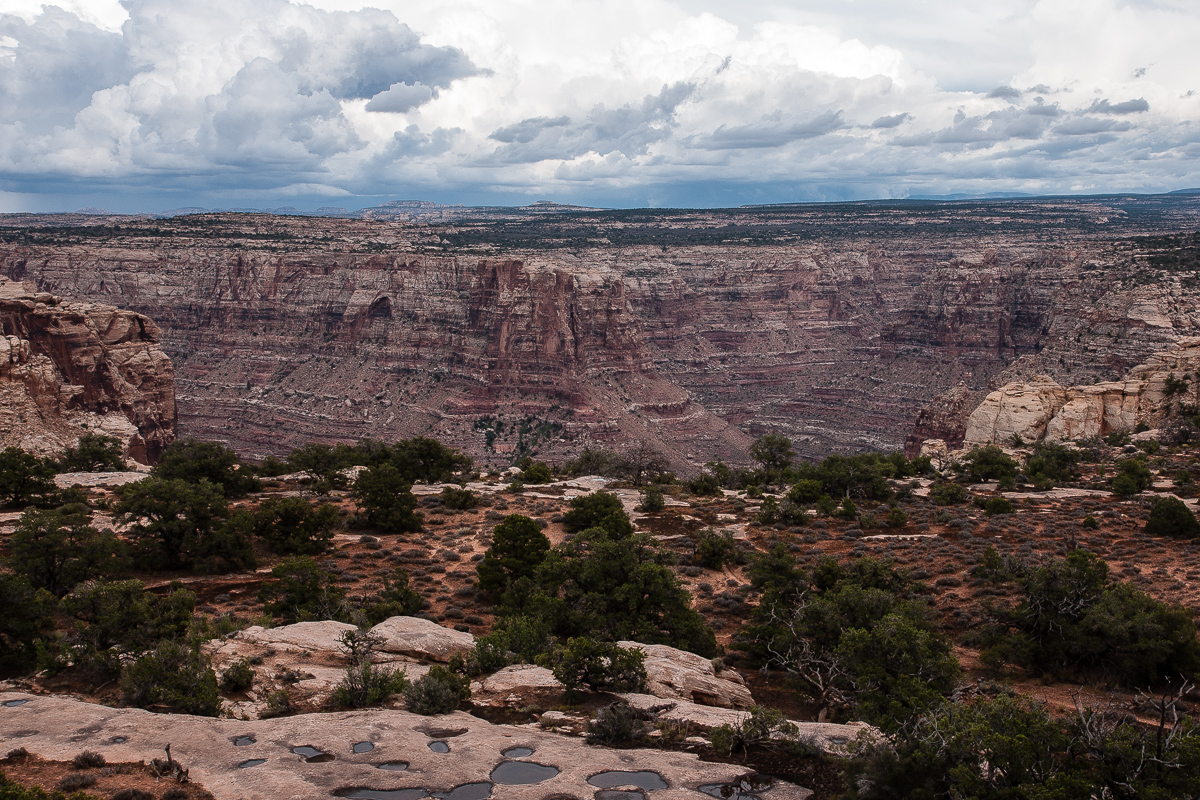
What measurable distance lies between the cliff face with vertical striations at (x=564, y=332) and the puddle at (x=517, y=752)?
73.6m

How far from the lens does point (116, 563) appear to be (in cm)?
2331

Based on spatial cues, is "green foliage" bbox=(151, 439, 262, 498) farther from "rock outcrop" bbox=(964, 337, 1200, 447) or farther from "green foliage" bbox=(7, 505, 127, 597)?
"rock outcrop" bbox=(964, 337, 1200, 447)

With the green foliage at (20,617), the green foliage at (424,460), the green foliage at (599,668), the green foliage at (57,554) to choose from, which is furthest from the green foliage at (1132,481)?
the green foliage at (20,617)

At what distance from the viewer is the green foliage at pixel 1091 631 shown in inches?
711

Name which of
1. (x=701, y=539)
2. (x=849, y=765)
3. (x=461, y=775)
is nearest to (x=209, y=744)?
(x=461, y=775)

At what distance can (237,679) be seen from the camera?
14438 mm

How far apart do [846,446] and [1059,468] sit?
70046 millimetres

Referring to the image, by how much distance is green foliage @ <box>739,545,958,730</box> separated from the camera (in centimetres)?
1421

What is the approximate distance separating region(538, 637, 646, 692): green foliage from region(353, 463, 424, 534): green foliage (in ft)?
72.0

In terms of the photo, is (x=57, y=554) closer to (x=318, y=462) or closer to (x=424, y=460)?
(x=424, y=460)

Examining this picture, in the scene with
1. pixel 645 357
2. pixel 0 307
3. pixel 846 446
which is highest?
pixel 0 307

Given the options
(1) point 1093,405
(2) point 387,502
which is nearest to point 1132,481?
(1) point 1093,405

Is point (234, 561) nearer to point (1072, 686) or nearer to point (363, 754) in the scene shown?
point (363, 754)

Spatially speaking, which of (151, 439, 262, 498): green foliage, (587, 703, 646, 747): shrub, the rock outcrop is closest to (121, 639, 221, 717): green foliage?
(587, 703, 646, 747): shrub
